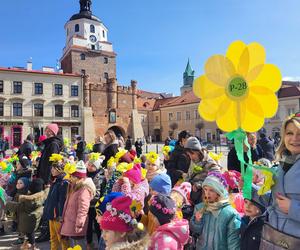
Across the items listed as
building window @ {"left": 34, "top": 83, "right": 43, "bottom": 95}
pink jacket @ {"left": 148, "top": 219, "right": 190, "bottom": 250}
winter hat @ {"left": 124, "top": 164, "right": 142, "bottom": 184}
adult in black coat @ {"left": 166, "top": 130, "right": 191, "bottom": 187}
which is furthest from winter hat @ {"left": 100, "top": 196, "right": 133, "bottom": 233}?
building window @ {"left": 34, "top": 83, "right": 43, "bottom": 95}

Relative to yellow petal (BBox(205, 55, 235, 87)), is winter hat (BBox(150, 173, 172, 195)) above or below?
below

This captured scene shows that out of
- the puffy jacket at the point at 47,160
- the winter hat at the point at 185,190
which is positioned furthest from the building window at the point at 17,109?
the winter hat at the point at 185,190

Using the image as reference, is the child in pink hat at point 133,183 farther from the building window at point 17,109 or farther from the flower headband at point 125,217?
the building window at point 17,109

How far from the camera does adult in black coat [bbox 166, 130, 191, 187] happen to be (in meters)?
4.27

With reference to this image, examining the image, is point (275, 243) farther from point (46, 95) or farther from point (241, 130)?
point (46, 95)

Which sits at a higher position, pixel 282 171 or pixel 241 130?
pixel 241 130

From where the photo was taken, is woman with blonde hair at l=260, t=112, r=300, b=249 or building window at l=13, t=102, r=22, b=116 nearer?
woman with blonde hair at l=260, t=112, r=300, b=249

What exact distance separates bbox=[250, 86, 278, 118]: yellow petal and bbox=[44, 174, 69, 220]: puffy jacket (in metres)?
3.04

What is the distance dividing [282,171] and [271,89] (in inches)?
26.3

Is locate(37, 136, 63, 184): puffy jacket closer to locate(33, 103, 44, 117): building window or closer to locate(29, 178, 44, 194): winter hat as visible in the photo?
locate(29, 178, 44, 194): winter hat

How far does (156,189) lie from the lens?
3.15 metres

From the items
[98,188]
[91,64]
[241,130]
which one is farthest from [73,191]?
[91,64]

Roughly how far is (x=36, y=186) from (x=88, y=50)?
38.8 m

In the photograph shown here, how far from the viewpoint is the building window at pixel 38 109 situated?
32.8 meters
